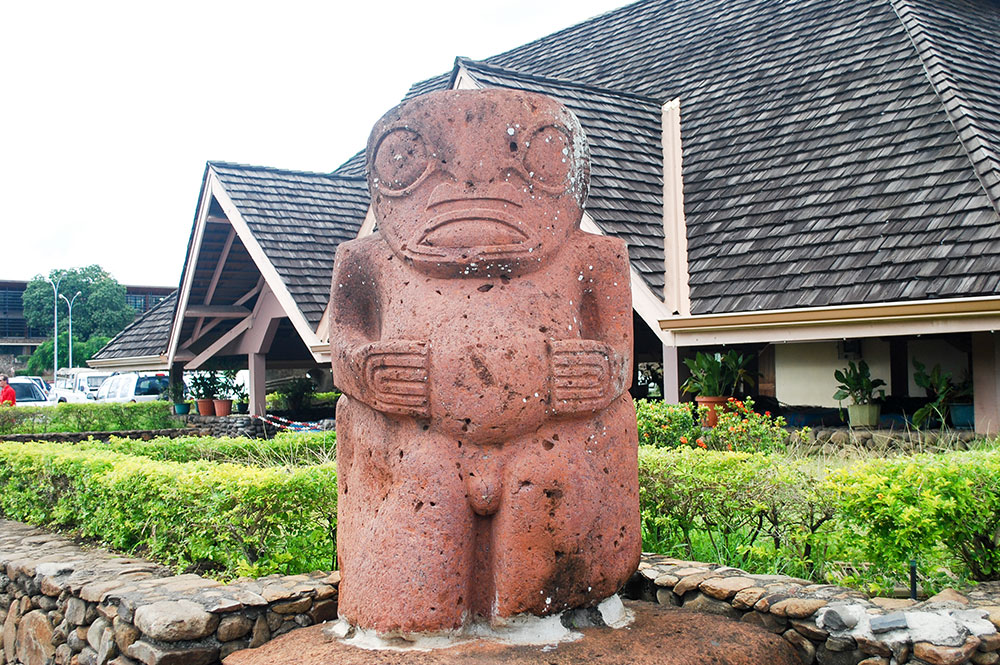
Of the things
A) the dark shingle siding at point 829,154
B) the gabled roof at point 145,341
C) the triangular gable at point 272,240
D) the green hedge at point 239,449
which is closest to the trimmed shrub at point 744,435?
the dark shingle siding at point 829,154

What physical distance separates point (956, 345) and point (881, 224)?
1916 mm

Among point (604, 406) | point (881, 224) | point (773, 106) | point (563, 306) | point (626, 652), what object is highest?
point (773, 106)

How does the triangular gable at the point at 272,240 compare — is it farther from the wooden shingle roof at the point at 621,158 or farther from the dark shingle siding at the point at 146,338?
the wooden shingle roof at the point at 621,158

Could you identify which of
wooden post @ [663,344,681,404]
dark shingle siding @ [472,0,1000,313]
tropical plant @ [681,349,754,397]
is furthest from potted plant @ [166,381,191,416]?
wooden post @ [663,344,681,404]

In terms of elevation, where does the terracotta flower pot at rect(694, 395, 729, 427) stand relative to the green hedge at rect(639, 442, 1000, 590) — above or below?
above

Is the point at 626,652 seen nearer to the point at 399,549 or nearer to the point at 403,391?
the point at 399,549

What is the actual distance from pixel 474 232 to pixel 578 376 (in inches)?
28.5

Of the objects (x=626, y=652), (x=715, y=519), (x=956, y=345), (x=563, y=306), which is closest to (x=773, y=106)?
(x=956, y=345)

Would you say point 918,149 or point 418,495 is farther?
point 918,149

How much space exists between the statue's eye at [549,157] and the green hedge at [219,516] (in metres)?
2.60

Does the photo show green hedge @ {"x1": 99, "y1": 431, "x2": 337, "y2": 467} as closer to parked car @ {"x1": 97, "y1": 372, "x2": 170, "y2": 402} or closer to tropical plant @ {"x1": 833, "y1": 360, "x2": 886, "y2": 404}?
tropical plant @ {"x1": 833, "y1": 360, "x2": 886, "y2": 404}

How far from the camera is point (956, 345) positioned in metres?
10.1

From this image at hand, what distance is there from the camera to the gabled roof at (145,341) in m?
17.3

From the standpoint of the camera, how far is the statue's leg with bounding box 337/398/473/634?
362 cm
